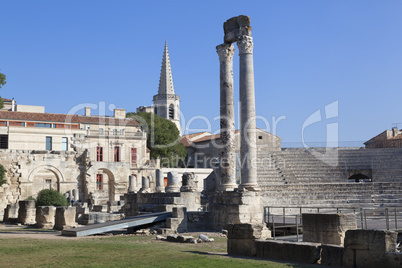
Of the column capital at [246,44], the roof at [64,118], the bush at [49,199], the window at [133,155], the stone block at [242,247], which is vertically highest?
the roof at [64,118]

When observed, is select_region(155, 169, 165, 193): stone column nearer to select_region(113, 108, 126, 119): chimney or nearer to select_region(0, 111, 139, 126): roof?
select_region(0, 111, 139, 126): roof

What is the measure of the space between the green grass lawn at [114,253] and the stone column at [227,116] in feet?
15.5

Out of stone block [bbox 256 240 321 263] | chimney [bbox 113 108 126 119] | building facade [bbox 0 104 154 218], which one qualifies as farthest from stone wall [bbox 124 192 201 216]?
chimney [bbox 113 108 126 119]

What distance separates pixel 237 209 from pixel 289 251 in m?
6.85

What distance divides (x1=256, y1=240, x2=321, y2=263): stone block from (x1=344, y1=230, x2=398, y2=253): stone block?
0.75 meters

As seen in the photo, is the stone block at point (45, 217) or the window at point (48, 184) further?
the window at point (48, 184)

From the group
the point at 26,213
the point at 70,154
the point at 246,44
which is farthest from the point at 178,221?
the point at 70,154

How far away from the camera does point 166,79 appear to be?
88750 mm

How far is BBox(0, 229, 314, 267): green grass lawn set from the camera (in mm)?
9555

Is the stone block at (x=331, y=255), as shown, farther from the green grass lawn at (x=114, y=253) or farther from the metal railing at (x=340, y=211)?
the metal railing at (x=340, y=211)

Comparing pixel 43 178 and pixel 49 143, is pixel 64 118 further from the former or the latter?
pixel 43 178

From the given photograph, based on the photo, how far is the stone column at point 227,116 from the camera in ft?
63.3

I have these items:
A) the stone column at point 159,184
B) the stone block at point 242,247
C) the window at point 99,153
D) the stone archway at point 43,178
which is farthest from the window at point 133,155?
the stone block at point 242,247

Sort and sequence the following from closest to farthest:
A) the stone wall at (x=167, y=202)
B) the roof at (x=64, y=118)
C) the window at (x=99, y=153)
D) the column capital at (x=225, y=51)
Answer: the column capital at (x=225, y=51), the stone wall at (x=167, y=202), the roof at (x=64, y=118), the window at (x=99, y=153)
